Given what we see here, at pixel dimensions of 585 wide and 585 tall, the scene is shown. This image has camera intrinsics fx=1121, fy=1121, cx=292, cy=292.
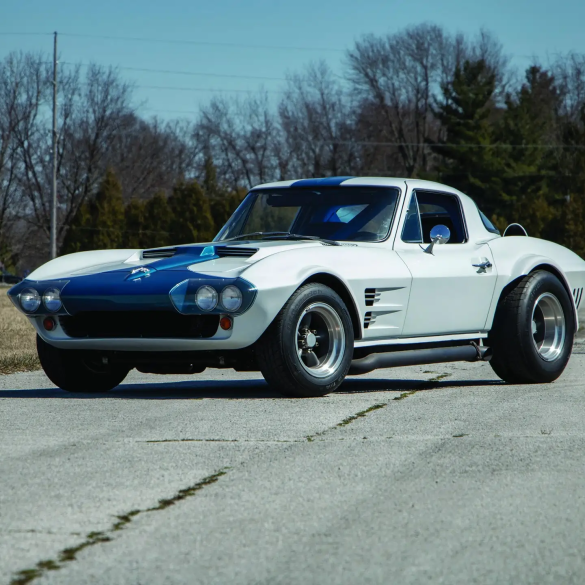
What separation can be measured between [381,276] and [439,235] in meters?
0.82

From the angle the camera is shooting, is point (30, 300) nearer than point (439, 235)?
Yes

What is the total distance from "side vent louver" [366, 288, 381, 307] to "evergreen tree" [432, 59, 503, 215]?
193ft

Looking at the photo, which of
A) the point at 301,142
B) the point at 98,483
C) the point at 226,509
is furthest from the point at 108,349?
the point at 301,142

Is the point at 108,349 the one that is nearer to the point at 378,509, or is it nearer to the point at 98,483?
the point at 98,483

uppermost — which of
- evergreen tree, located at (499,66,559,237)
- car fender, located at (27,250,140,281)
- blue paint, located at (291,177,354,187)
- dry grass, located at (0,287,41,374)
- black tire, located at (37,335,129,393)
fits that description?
evergreen tree, located at (499,66,559,237)

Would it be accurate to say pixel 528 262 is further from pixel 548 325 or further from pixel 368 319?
pixel 368 319

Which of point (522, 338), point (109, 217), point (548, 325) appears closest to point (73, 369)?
point (522, 338)

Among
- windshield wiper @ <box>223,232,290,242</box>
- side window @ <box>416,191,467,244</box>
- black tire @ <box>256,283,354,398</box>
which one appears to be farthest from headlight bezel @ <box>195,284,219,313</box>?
side window @ <box>416,191,467,244</box>

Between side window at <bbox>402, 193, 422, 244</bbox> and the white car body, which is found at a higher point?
side window at <bbox>402, 193, 422, 244</bbox>

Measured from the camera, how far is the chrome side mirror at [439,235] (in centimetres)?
823

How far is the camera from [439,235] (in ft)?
27.0

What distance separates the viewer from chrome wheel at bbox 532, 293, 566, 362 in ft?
29.4

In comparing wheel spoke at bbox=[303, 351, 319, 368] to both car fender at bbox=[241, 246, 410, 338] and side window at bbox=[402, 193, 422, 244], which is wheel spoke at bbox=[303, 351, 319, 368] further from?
side window at bbox=[402, 193, 422, 244]

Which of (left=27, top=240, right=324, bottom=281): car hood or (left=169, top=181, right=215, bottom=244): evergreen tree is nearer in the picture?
(left=27, top=240, right=324, bottom=281): car hood
